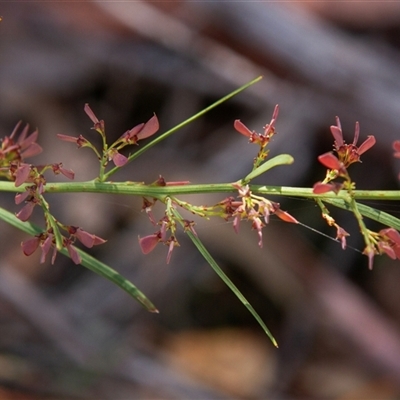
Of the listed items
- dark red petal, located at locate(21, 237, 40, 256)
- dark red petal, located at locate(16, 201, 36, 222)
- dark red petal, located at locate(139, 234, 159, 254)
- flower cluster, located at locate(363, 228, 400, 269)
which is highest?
flower cluster, located at locate(363, 228, 400, 269)

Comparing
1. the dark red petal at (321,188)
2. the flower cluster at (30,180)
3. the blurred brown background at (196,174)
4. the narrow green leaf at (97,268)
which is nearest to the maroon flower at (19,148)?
the flower cluster at (30,180)

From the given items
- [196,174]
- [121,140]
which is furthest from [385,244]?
[196,174]

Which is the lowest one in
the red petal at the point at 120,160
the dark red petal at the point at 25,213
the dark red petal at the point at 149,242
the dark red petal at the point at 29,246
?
the dark red petal at the point at 29,246

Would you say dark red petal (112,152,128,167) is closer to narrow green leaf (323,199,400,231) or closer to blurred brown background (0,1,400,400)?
narrow green leaf (323,199,400,231)

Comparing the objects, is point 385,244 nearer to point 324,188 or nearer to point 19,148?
point 324,188

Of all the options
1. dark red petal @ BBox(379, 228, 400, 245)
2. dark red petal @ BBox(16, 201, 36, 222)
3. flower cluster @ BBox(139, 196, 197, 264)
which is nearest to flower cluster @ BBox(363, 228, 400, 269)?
dark red petal @ BBox(379, 228, 400, 245)

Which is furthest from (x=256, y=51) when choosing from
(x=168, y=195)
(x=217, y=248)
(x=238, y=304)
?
(x=168, y=195)

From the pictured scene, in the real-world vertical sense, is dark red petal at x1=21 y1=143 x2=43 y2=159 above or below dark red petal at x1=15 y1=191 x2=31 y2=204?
above

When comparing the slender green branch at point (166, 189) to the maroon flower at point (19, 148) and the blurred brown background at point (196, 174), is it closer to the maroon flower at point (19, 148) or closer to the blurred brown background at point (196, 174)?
the maroon flower at point (19, 148)

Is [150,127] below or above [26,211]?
above
